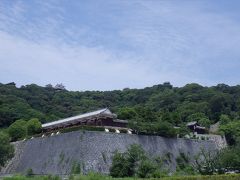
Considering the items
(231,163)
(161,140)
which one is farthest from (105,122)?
(231,163)

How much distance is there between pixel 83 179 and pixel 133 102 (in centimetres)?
6660

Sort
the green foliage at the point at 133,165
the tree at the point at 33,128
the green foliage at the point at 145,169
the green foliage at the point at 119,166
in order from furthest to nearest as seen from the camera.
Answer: the tree at the point at 33,128 < the green foliage at the point at 119,166 < the green foliage at the point at 133,165 < the green foliage at the point at 145,169

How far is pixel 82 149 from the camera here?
1532 inches

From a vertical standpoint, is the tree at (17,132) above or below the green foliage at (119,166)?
above

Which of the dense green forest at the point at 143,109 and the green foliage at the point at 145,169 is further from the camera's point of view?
the dense green forest at the point at 143,109

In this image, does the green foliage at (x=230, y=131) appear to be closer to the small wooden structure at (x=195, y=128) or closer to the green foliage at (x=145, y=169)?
the small wooden structure at (x=195, y=128)

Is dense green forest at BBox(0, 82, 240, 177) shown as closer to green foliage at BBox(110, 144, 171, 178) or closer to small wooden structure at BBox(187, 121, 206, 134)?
green foliage at BBox(110, 144, 171, 178)

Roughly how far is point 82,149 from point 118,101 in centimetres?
5804

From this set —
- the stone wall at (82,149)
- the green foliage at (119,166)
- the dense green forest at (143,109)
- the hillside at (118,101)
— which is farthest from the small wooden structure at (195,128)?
the green foliage at (119,166)

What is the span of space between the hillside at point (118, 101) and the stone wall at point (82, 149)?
825 inches

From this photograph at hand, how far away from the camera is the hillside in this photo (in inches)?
2933

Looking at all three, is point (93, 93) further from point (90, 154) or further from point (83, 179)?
point (83, 179)

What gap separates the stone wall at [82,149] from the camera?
3897cm

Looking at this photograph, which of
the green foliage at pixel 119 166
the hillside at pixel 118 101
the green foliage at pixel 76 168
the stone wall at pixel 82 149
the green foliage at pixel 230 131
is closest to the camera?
the green foliage at pixel 119 166
